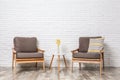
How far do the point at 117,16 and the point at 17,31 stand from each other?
2.87m

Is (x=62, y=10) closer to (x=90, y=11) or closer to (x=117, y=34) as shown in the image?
(x=90, y=11)

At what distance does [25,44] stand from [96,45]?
1880 millimetres

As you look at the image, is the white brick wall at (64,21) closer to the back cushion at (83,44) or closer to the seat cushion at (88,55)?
the back cushion at (83,44)

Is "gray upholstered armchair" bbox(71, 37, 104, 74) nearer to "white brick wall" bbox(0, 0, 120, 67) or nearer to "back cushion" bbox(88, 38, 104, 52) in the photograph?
"back cushion" bbox(88, 38, 104, 52)

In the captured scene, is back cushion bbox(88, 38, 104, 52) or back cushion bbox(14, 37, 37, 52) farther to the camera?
back cushion bbox(14, 37, 37, 52)

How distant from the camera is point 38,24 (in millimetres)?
6594

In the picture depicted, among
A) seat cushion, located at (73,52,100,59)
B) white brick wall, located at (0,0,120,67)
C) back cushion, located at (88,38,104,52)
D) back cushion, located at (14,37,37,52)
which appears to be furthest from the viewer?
white brick wall, located at (0,0,120,67)

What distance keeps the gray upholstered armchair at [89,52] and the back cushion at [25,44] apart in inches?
44.8

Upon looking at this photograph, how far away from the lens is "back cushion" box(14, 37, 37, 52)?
20.2ft

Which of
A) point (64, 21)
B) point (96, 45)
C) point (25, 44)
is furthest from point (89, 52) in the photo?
point (25, 44)

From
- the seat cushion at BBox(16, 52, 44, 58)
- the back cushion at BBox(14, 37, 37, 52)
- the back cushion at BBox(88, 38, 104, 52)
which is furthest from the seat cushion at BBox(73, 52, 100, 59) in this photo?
the back cushion at BBox(14, 37, 37, 52)

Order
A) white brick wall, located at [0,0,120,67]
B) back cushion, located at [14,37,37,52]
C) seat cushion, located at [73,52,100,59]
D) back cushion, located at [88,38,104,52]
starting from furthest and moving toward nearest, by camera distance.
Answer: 1. white brick wall, located at [0,0,120,67]
2. back cushion, located at [14,37,37,52]
3. back cushion, located at [88,38,104,52]
4. seat cushion, located at [73,52,100,59]

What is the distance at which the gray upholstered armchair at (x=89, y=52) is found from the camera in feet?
18.1

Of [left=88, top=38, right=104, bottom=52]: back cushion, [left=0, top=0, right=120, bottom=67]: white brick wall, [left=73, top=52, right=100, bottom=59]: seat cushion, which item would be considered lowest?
[left=73, top=52, right=100, bottom=59]: seat cushion
